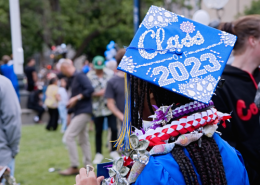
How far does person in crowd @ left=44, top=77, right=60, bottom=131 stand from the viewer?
31.0 ft

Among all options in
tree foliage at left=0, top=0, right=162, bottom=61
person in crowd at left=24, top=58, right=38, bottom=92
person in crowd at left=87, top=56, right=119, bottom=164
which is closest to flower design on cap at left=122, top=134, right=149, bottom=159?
person in crowd at left=87, top=56, right=119, bottom=164

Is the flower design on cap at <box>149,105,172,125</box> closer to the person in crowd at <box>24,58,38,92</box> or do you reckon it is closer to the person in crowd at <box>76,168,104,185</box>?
the person in crowd at <box>76,168,104,185</box>

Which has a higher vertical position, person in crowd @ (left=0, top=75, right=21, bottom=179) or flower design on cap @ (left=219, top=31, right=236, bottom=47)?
flower design on cap @ (left=219, top=31, right=236, bottom=47)

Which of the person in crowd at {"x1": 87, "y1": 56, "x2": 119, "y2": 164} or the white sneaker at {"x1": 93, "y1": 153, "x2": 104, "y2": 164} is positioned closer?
the white sneaker at {"x1": 93, "y1": 153, "x2": 104, "y2": 164}

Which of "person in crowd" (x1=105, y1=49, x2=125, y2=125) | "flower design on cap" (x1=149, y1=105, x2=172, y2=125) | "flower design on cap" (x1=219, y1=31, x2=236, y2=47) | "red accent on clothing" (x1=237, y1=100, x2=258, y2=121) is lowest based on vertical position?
"person in crowd" (x1=105, y1=49, x2=125, y2=125)

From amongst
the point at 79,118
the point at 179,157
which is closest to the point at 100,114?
the point at 79,118

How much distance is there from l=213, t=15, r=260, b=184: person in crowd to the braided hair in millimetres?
868

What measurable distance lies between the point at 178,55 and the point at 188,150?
43 centimetres

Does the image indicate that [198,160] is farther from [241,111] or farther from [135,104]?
[241,111]

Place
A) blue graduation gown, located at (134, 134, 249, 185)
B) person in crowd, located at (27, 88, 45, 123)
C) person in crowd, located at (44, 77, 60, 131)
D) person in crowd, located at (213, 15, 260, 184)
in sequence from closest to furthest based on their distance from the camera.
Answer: blue graduation gown, located at (134, 134, 249, 185) → person in crowd, located at (213, 15, 260, 184) → person in crowd, located at (44, 77, 60, 131) → person in crowd, located at (27, 88, 45, 123)

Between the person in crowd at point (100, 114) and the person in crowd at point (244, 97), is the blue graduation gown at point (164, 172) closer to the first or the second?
the person in crowd at point (244, 97)

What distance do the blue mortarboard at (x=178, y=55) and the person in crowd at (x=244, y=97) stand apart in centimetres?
92

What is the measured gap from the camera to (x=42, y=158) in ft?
21.9

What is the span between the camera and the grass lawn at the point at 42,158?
536cm
